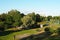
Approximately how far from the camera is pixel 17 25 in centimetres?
5156

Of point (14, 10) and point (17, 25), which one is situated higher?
point (14, 10)

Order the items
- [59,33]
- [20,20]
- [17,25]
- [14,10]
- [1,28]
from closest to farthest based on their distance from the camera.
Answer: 1. [59,33]
2. [1,28]
3. [17,25]
4. [20,20]
5. [14,10]

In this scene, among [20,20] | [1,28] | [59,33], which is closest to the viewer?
[59,33]

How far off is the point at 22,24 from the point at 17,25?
2653mm

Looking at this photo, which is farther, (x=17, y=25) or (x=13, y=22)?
(x=13, y=22)

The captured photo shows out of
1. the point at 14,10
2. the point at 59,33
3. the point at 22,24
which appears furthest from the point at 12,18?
the point at 59,33

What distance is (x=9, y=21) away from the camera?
54531 millimetres

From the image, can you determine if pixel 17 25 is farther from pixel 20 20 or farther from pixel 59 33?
pixel 59 33

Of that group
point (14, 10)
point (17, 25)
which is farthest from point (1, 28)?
point (14, 10)

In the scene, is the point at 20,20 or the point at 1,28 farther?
the point at 20,20

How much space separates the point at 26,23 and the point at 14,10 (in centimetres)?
1906

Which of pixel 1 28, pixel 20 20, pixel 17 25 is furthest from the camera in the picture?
pixel 20 20

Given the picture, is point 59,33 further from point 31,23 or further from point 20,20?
point 20,20

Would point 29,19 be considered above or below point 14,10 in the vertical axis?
below
